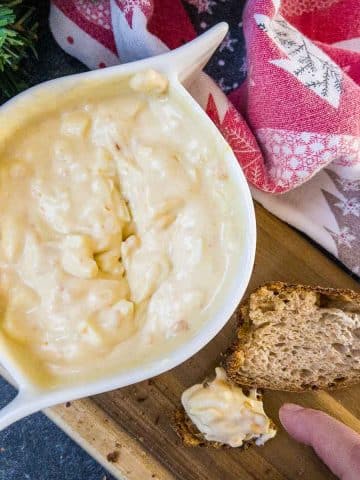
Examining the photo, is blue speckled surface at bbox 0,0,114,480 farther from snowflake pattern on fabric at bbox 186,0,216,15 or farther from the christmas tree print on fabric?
snowflake pattern on fabric at bbox 186,0,216,15

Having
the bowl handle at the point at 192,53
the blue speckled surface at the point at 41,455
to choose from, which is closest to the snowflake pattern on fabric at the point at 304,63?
the bowl handle at the point at 192,53

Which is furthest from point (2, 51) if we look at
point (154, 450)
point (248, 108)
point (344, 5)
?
point (154, 450)

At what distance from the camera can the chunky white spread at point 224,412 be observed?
4.20ft

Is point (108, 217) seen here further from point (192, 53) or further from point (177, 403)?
point (177, 403)

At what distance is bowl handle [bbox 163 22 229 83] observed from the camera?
1062 mm

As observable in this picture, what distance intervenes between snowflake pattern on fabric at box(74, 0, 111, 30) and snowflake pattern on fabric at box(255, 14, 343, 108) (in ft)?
0.88

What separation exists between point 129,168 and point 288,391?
593mm

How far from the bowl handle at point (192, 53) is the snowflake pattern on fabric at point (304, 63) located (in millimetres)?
120

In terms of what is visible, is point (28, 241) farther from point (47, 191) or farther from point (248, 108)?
point (248, 108)

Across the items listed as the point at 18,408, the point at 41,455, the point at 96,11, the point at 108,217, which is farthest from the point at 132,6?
the point at 41,455

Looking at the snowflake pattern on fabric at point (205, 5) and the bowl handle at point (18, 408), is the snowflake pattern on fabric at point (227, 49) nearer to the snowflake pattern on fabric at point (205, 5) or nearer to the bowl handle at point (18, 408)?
the snowflake pattern on fabric at point (205, 5)

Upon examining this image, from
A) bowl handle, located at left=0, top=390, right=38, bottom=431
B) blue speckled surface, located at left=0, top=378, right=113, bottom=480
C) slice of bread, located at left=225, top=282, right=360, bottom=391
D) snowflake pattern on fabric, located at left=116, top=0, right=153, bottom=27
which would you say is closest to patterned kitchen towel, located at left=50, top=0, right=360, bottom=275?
snowflake pattern on fabric, located at left=116, top=0, right=153, bottom=27

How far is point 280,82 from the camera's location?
46.5 inches

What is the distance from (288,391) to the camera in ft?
4.55
